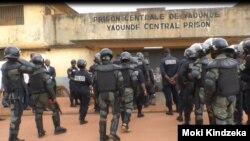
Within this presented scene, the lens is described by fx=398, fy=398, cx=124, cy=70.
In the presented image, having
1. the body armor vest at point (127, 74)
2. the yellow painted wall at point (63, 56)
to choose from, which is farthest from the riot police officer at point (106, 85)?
the yellow painted wall at point (63, 56)

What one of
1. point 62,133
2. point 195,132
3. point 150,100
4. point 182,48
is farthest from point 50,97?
point 182,48

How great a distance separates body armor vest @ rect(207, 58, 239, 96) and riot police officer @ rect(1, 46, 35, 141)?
4063mm

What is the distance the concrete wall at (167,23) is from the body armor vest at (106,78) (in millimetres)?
11617

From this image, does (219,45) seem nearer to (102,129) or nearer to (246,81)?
(246,81)

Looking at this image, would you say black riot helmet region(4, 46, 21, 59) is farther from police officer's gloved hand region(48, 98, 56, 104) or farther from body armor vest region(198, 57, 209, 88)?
body armor vest region(198, 57, 209, 88)

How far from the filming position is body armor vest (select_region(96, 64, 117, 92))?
861cm

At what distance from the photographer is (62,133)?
10227 millimetres

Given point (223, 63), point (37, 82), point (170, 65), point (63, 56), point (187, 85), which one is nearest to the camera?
point (223, 63)

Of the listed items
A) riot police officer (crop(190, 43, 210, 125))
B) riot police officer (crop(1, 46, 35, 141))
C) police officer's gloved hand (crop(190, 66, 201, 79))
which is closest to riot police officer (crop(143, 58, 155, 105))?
riot police officer (crop(190, 43, 210, 125))

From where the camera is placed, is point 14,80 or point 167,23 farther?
point 167,23

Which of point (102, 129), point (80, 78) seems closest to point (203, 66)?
point (102, 129)

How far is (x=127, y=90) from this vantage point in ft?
31.9

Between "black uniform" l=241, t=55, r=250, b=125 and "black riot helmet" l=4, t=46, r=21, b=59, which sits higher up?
"black riot helmet" l=4, t=46, r=21, b=59

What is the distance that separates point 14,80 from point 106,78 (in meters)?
2.06
